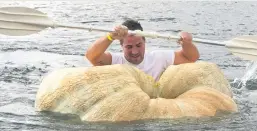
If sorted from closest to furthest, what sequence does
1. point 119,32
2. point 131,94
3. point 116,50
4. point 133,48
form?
point 131,94, point 119,32, point 133,48, point 116,50

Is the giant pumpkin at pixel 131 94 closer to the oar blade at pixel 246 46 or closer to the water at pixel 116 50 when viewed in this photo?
the water at pixel 116 50

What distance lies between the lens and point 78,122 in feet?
21.7

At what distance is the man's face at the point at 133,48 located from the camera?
7.71 metres

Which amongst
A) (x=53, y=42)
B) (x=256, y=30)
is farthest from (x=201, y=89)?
(x=256, y=30)

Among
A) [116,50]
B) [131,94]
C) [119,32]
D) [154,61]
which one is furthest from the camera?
[116,50]

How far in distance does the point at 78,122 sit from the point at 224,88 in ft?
6.67

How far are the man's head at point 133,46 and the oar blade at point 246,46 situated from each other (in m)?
1.24

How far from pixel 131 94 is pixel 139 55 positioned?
4.25ft

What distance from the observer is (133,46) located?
306 inches

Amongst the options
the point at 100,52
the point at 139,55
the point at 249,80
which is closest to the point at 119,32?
the point at 100,52

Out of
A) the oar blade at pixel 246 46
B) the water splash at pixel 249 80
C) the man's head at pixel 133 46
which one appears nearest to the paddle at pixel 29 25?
the oar blade at pixel 246 46

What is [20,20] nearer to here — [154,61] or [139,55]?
[139,55]

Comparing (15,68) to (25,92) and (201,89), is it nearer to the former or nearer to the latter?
(25,92)

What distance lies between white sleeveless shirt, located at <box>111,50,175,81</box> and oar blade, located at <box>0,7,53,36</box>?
1.13 m
